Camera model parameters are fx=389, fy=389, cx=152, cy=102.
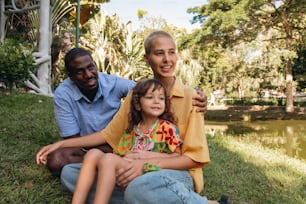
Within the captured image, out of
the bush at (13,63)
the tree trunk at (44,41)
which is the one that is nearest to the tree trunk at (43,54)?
the tree trunk at (44,41)

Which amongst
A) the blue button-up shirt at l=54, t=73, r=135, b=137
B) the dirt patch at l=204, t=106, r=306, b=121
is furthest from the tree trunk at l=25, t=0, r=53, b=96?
the dirt patch at l=204, t=106, r=306, b=121

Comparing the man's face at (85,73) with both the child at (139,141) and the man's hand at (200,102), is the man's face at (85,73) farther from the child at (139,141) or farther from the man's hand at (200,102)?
the man's hand at (200,102)

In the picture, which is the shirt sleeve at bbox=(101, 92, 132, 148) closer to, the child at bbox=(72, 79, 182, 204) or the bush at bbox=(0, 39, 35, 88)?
the child at bbox=(72, 79, 182, 204)

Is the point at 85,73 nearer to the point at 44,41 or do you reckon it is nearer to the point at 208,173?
the point at 208,173

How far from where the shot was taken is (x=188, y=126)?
1.91 m

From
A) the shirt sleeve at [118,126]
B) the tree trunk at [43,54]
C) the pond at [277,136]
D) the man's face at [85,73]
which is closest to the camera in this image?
the shirt sleeve at [118,126]

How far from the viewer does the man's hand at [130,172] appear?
69.6 inches

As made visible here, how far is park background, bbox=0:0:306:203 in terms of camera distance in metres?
2.73

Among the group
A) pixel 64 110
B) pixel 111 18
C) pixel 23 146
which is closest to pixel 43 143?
pixel 23 146

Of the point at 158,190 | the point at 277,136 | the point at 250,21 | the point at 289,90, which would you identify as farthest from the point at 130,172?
the point at 289,90

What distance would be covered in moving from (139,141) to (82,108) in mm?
732

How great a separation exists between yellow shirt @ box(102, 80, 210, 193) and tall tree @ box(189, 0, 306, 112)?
526 inches

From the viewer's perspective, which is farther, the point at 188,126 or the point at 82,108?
the point at 82,108

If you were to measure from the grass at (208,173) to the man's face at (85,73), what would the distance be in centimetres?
64
